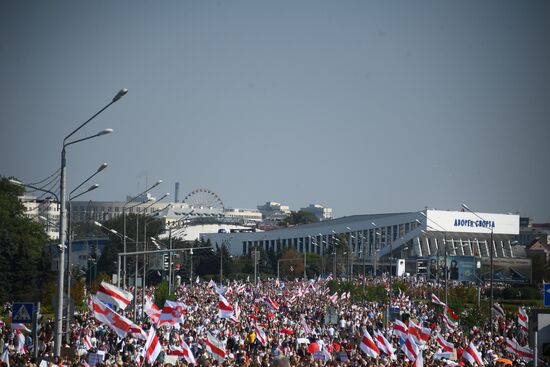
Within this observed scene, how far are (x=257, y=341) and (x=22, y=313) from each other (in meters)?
12.0

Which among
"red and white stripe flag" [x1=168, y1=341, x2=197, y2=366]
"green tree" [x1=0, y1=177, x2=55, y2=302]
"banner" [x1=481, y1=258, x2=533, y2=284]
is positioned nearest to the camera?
"red and white stripe flag" [x1=168, y1=341, x2=197, y2=366]

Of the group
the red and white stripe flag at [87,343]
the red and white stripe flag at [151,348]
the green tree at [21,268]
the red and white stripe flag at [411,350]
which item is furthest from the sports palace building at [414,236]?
the red and white stripe flag at [151,348]

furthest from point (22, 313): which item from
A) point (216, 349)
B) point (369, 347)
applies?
point (369, 347)

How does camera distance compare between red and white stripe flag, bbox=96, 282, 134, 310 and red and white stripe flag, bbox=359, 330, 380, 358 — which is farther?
red and white stripe flag, bbox=359, 330, 380, 358

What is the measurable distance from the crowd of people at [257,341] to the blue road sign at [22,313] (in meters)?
0.75

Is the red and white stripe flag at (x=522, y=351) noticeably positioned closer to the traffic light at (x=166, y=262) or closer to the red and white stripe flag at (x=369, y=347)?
the red and white stripe flag at (x=369, y=347)

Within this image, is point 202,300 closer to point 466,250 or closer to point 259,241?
point 466,250

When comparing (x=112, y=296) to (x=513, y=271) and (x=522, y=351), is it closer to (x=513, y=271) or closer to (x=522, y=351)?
(x=522, y=351)

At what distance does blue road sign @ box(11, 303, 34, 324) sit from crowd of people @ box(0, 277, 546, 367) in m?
0.75

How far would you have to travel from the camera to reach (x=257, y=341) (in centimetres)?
3303

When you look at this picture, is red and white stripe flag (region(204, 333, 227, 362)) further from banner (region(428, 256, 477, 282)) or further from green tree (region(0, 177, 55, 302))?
banner (region(428, 256, 477, 282))

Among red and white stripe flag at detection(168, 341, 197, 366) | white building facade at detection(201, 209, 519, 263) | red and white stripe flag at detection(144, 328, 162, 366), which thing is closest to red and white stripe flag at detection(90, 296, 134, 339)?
red and white stripe flag at detection(144, 328, 162, 366)

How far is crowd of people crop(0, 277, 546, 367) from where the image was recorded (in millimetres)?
23062

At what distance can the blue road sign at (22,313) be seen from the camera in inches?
876
